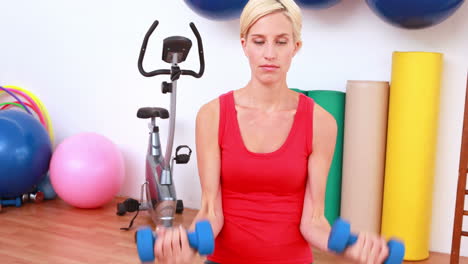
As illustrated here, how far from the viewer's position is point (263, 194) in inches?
52.7

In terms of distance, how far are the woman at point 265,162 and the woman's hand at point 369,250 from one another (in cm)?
17

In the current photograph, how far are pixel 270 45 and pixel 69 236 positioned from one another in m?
1.99

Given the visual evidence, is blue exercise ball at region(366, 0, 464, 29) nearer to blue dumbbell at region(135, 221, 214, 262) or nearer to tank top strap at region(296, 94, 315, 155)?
tank top strap at region(296, 94, 315, 155)

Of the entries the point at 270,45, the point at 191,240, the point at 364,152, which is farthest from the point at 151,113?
the point at 191,240

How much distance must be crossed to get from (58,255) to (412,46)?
6.46ft

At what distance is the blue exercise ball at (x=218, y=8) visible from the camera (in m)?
2.63

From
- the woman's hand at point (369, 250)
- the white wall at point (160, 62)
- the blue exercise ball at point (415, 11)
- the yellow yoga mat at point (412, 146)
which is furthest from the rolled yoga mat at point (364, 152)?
the woman's hand at point (369, 250)

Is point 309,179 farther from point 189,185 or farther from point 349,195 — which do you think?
point 189,185

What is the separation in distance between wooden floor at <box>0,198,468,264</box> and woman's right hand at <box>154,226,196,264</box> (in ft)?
4.68

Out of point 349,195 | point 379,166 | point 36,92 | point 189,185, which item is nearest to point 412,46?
point 379,166

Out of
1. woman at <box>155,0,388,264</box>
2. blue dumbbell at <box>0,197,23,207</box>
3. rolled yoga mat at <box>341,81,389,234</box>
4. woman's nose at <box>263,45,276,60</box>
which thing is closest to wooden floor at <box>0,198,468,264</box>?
blue dumbbell at <box>0,197,23,207</box>

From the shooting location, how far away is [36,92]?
3.85 meters

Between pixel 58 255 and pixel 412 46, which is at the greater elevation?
pixel 412 46

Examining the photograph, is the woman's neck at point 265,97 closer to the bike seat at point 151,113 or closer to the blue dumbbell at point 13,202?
the bike seat at point 151,113
